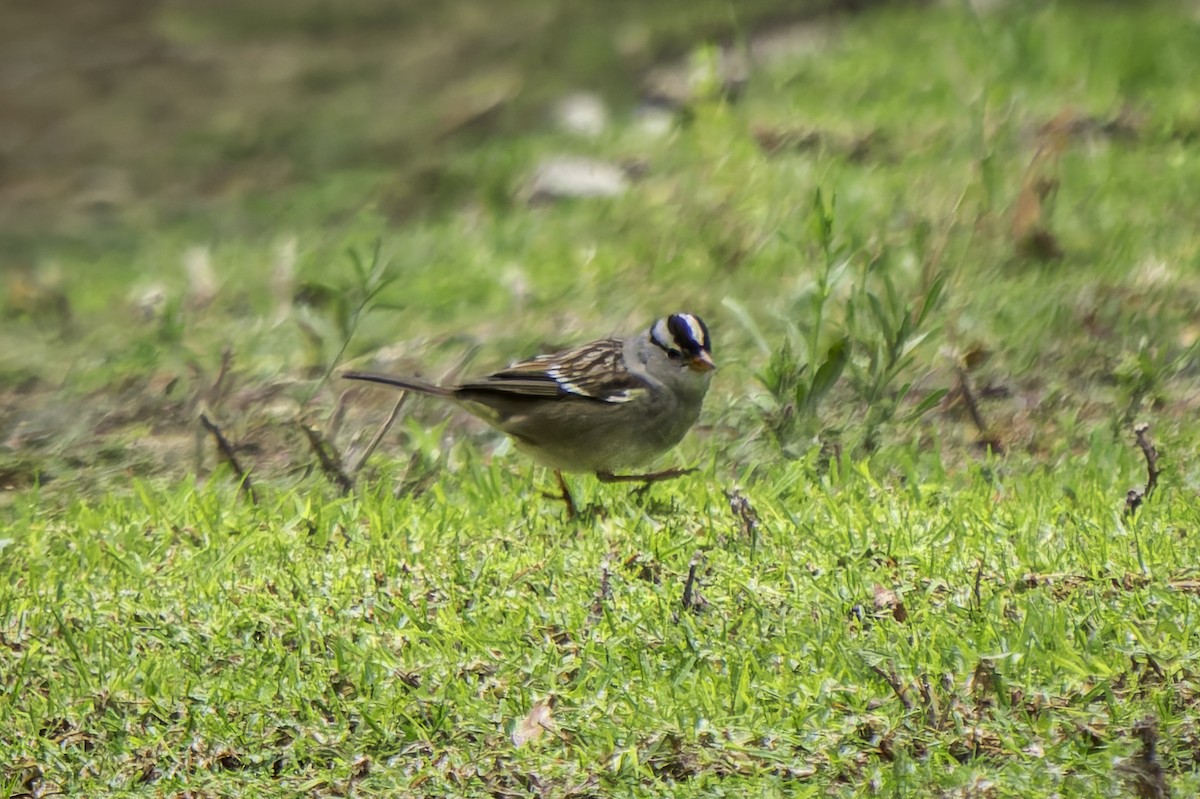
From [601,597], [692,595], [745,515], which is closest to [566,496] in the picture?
[745,515]

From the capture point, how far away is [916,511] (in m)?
5.72

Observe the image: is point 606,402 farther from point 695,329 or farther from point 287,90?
point 287,90

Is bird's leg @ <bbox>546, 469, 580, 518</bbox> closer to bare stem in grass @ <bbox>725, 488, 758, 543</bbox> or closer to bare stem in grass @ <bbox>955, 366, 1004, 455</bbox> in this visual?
bare stem in grass @ <bbox>725, 488, 758, 543</bbox>

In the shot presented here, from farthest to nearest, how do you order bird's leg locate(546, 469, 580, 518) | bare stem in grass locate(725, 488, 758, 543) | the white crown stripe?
the white crown stripe → bird's leg locate(546, 469, 580, 518) → bare stem in grass locate(725, 488, 758, 543)

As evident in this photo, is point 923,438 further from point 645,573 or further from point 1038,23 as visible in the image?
point 1038,23

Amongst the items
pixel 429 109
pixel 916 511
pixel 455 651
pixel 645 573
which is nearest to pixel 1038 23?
pixel 429 109

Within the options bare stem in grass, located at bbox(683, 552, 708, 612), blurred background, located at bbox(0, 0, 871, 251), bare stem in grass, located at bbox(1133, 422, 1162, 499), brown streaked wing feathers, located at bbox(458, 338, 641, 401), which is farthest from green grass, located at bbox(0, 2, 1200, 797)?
blurred background, located at bbox(0, 0, 871, 251)

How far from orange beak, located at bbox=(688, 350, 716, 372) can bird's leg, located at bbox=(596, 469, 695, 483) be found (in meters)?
0.38

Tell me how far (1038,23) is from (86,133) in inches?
299

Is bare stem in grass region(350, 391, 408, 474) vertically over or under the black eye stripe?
under

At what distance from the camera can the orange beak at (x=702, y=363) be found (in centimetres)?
605

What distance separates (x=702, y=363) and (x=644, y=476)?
1.53 feet

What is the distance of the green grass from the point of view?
4.53 m

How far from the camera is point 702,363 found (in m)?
6.08
